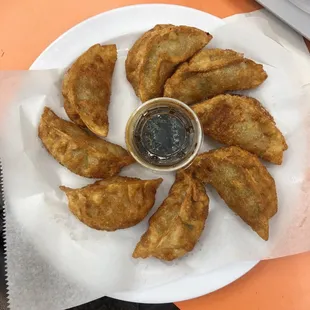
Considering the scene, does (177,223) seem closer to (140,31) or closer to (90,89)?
(90,89)

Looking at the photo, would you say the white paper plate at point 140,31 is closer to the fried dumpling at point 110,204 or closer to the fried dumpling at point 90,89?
the fried dumpling at point 90,89

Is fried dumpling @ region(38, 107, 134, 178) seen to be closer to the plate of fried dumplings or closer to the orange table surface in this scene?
the plate of fried dumplings

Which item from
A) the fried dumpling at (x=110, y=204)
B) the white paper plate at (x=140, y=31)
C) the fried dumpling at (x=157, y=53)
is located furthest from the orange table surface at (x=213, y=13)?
the fried dumpling at (x=110, y=204)

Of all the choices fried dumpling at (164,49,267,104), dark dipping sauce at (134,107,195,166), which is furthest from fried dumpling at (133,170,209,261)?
fried dumpling at (164,49,267,104)

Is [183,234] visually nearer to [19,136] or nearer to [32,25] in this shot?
[19,136]

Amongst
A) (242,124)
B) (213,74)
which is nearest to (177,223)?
(242,124)

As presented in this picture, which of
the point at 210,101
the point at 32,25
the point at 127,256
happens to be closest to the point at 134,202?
the point at 127,256
